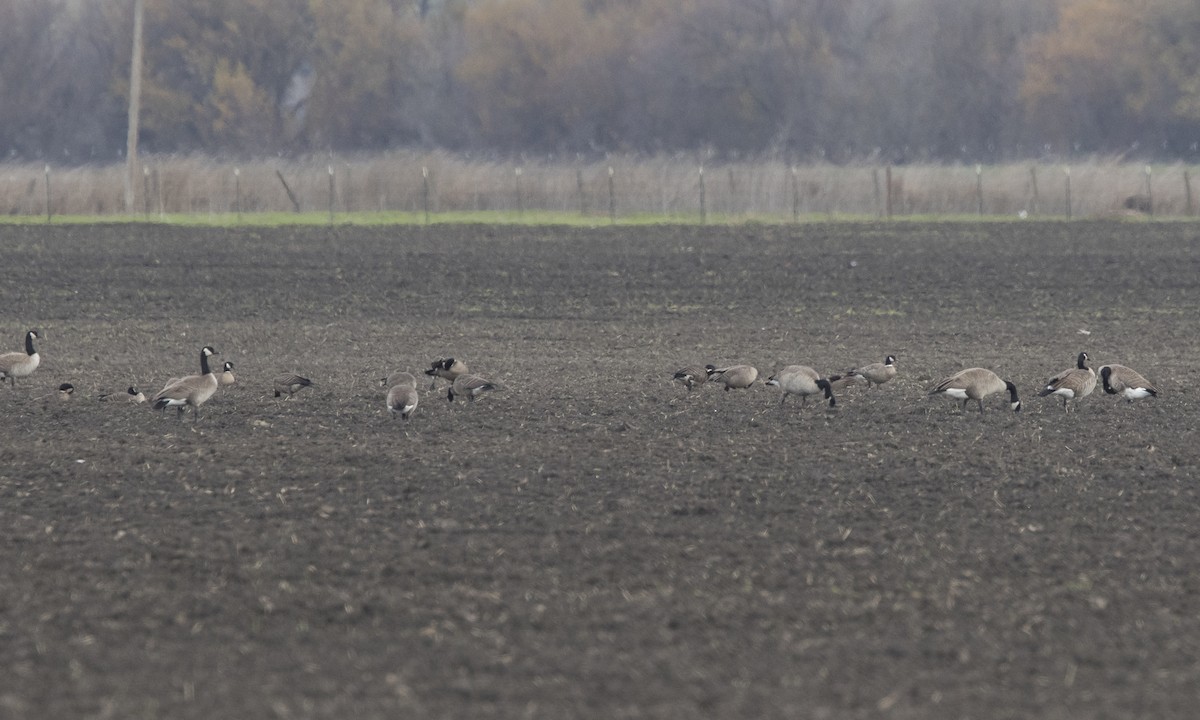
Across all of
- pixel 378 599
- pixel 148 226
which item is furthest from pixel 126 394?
pixel 148 226

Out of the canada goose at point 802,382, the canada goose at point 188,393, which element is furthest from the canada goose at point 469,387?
the canada goose at point 802,382

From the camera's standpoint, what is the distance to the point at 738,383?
631 inches

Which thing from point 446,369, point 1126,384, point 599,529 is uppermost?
point 446,369

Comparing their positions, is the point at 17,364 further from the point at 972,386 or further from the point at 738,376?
the point at 972,386

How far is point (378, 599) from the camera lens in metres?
8.71

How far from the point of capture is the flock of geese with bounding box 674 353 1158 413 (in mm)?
14855

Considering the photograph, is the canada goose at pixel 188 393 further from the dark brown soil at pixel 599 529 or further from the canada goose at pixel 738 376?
the canada goose at pixel 738 376

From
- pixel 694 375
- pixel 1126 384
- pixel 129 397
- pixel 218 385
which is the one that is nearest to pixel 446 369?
pixel 218 385

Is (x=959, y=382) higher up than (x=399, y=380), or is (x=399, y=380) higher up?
(x=399, y=380)

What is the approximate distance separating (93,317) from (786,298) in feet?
34.6

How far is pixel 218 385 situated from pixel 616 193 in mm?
30493

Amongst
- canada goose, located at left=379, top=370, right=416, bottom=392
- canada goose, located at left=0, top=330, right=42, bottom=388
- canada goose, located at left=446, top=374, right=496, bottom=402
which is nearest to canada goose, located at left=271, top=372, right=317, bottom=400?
canada goose, located at left=379, top=370, right=416, bottom=392

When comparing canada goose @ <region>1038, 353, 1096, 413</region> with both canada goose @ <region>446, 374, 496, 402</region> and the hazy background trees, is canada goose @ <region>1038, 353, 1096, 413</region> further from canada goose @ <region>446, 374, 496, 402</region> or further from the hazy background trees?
the hazy background trees

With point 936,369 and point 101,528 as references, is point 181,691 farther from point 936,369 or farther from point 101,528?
point 936,369
